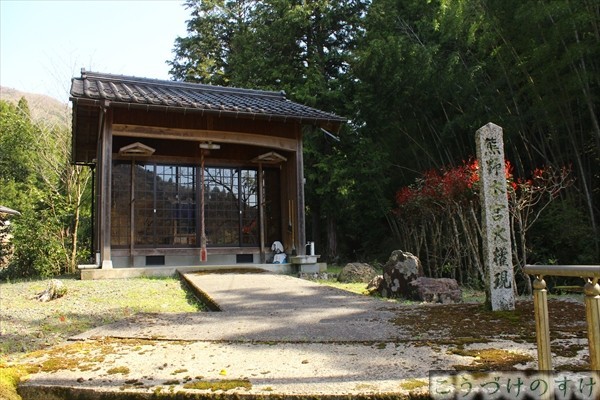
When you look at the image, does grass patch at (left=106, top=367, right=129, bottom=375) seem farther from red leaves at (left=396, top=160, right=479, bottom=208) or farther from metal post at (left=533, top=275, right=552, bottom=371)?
red leaves at (left=396, top=160, right=479, bottom=208)

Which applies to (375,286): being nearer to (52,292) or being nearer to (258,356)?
(258,356)

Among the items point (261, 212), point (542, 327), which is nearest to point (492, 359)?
point (542, 327)

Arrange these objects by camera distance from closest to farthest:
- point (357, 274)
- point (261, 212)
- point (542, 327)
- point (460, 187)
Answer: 1. point (542, 327)
2. point (460, 187)
3. point (357, 274)
4. point (261, 212)

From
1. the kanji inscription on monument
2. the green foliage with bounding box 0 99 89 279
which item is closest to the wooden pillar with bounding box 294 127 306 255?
the green foliage with bounding box 0 99 89 279

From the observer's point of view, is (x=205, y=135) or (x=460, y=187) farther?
(x=205, y=135)

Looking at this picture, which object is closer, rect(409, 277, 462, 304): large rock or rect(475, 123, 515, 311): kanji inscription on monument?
rect(475, 123, 515, 311): kanji inscription on monument

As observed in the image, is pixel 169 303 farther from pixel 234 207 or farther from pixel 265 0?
pixel 265 0

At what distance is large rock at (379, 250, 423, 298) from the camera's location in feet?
20.7

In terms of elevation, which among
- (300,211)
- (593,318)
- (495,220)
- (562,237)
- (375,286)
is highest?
(300,211)

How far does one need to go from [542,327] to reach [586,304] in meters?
0.39

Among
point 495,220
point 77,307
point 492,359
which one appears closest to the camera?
point 492,359

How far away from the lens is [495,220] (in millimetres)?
4836

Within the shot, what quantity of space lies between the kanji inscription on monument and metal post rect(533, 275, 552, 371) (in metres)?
2.50

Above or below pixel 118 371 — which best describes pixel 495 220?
above
